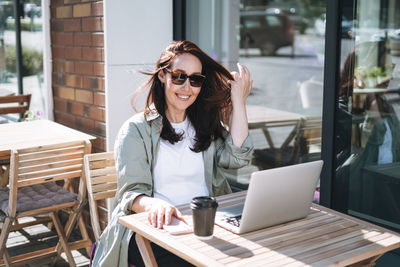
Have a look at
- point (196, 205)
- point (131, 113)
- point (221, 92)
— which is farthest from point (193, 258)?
point (131, 113)

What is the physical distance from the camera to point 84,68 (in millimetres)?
3869

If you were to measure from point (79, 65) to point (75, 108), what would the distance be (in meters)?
0.33

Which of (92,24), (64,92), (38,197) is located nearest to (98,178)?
(38,197)

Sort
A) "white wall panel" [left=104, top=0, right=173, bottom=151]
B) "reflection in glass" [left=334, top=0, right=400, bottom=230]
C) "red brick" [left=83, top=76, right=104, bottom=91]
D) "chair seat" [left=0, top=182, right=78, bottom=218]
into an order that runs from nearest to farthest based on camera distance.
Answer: "reflection in glass" [left=334, top=0, right=400, bottom=230] → "chair seat" [left=0, top=182, right=78, bottom=218] → "white wall panel" [left=104, top=0, right=173, bottom=151] → "red brick" [left=83, top=76, right=104, bottom=91]

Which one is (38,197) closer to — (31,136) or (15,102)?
(31,136)

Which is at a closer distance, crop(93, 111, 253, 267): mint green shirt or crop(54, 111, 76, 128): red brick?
crop(93, 111, 253, 267): mint green shirt

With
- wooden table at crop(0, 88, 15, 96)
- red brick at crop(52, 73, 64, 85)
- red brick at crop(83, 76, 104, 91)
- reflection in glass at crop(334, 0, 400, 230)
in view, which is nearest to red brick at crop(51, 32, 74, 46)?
red brick at crop(52, 73, 64, 85)

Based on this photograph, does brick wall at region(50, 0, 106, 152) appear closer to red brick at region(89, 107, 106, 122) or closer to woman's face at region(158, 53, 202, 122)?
red brick at region(89, 107, 106, 122)

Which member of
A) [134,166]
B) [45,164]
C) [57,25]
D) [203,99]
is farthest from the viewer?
[57,25]

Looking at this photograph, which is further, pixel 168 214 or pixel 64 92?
pixel 64 92

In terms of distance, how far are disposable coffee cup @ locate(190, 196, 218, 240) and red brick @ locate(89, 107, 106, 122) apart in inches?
74.9

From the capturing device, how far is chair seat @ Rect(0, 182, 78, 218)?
3285 mm

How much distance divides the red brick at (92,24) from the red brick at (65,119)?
72 centimetres

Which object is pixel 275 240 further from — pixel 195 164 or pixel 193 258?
pixel 195 164
